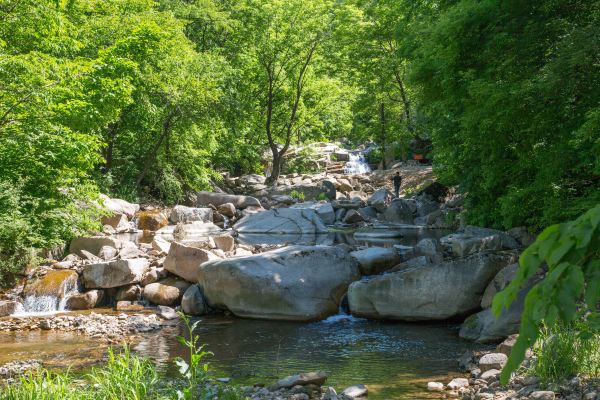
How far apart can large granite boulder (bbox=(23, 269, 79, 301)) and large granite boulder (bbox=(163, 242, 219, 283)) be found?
2.13 m

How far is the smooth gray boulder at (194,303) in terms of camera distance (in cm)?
1171

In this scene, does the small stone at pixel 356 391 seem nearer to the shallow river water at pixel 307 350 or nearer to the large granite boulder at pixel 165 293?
the shallow river water at pixel 307 350

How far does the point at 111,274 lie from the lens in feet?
42.7

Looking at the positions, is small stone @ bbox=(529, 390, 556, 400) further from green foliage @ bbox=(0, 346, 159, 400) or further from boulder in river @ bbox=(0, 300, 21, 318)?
boulder in river @ bbox=(0, 300, 21, 318)

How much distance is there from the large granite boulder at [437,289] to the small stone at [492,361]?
280 cm

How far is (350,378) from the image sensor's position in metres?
7.59

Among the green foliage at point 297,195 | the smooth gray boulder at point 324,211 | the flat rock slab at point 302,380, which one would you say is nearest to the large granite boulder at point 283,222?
the smooth gray boulder at point 324,211

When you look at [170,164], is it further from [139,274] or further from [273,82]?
[139,274]

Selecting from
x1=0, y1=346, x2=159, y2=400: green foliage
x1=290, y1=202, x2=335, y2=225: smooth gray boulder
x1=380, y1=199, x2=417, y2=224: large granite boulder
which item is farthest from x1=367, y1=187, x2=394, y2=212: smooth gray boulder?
x1=0, y1=346, x2=159, y2=400: green foliage

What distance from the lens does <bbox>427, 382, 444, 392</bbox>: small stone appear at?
6984 mm

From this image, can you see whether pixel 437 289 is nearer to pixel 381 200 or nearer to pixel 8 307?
pixel 8 307

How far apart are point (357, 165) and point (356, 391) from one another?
107ft

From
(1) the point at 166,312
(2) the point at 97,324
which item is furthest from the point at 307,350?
(2) the point at 97,324

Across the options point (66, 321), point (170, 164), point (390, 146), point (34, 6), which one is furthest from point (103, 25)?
point (390, 146)
